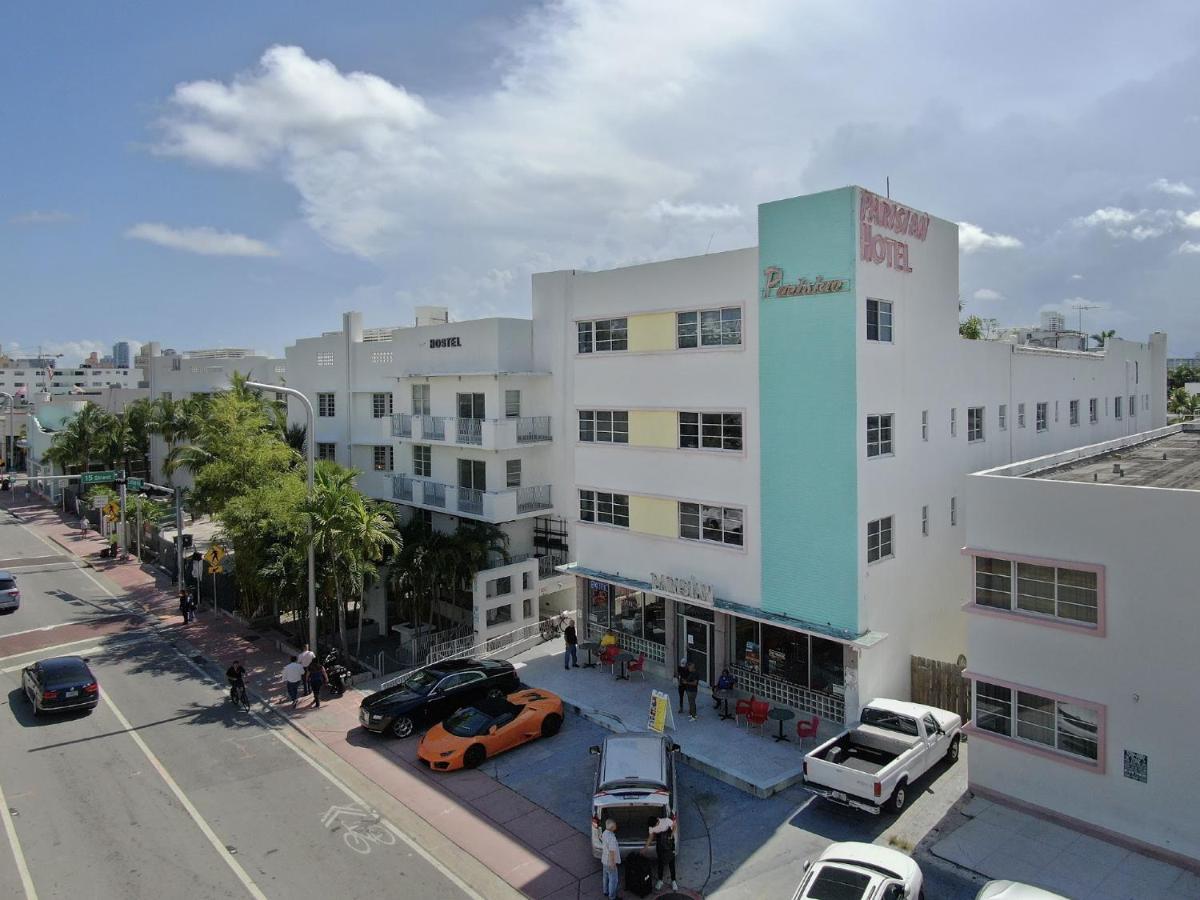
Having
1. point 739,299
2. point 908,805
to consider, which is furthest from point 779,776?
point 739,299

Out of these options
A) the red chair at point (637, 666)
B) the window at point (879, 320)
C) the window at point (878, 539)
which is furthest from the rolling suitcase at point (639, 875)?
the window at point (879, 320)

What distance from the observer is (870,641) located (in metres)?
19.9

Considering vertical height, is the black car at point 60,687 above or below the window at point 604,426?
below

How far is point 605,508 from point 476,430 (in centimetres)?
713

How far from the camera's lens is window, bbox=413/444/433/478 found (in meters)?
34.5

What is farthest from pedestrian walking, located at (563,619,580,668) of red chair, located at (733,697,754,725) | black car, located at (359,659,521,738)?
red chair, located at (733,697,754,725)

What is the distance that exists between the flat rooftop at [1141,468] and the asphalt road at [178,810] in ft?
52.9

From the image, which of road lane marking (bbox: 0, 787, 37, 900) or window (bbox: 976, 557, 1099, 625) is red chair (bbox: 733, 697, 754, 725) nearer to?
window (bbox: 976, 557, 1099, 625)

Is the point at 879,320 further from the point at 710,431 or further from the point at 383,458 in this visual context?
the point at 383,458

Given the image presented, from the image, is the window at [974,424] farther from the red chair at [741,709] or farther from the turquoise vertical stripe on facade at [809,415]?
the red chair at [741,709]

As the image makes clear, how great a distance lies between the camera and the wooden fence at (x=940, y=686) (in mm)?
20984

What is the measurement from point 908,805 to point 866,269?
12.1 metres

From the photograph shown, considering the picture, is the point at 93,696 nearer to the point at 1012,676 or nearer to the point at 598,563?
the point at 598,563

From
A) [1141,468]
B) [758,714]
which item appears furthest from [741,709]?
[1141,468]
